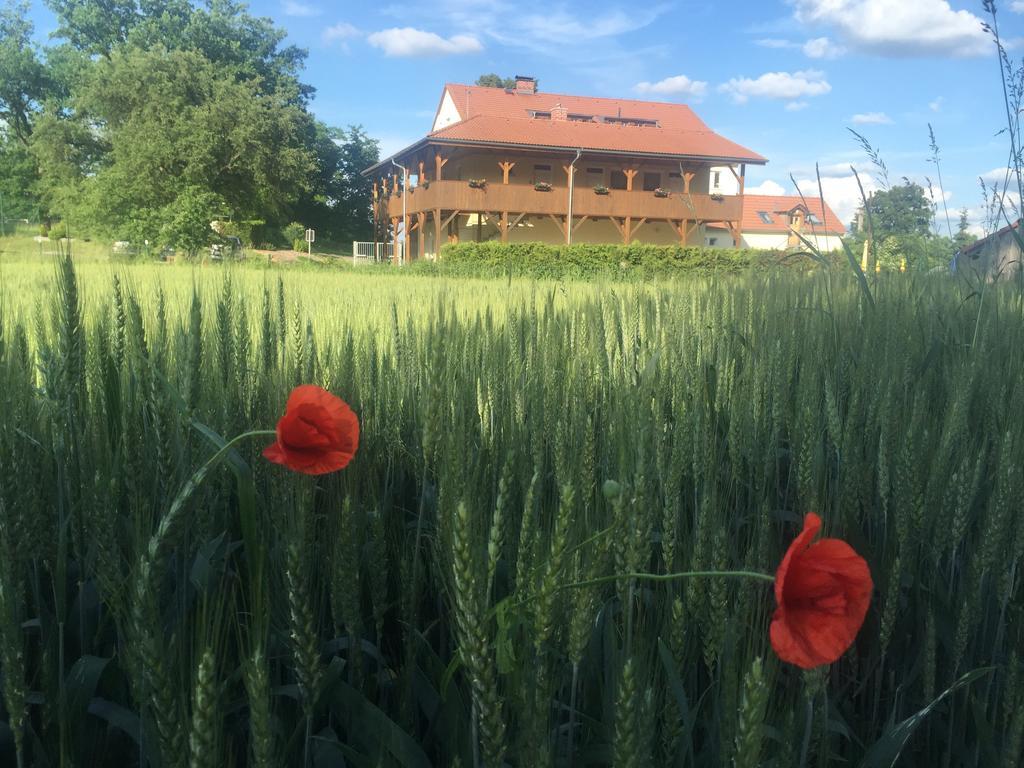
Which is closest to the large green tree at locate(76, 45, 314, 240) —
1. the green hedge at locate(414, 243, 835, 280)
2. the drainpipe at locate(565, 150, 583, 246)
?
the green hedge at locate(414, 243, 835, 280)

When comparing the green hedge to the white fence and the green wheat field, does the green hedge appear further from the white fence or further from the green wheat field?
the green wheat field

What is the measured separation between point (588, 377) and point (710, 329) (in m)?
0.60

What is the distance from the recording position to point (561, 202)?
2555cm

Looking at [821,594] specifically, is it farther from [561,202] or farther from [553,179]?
[553,179]

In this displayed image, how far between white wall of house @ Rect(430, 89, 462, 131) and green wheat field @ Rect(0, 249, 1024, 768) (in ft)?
103

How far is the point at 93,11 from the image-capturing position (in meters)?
34.2

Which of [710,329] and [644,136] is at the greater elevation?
[644,136]

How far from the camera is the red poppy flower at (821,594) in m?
0.56

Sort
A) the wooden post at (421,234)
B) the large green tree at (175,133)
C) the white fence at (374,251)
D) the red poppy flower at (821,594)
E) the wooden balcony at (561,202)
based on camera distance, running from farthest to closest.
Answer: the white fence at (374,251) → the wooden post at (421,234) → the large green tree at (175,133) → the wooden balcony at (561,202) → the red poppy flower at (821,594)

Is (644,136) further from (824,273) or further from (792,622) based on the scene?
(792,622)

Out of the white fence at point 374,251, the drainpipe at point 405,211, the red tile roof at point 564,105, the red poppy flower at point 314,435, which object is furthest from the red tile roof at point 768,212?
the red poppy flower at point 314,435

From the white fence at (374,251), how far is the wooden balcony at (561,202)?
9.60 ft

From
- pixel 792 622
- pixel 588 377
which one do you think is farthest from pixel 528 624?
pixel 588 377

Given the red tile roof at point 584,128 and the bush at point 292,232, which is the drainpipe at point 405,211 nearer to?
the red tile roof at point 584,128
